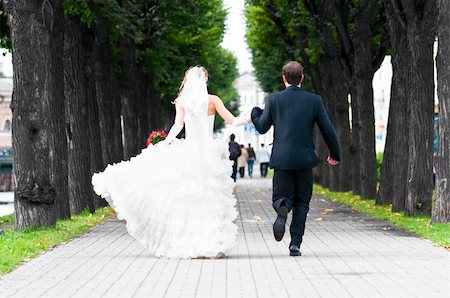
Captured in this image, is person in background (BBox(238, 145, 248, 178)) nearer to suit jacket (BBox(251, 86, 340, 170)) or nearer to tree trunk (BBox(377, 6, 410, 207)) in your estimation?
tree trunk (BBox(377, 6, 410, 207))

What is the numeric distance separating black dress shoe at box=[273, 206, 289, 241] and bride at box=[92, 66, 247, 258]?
1.94 ft

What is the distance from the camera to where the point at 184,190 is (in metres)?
14.1

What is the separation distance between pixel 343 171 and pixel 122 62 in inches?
283

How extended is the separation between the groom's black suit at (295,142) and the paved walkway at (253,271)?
64 centimetres

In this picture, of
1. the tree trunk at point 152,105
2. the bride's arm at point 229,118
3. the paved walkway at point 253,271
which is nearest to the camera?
the paved walkway at point 253,271

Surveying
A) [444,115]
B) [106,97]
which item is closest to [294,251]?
[444,115]

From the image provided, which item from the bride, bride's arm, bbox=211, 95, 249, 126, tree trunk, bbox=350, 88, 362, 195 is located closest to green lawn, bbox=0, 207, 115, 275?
the bride

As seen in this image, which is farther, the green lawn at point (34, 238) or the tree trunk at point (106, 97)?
the tree trunk at point (106, 97)

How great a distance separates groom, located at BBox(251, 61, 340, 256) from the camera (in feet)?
45.0

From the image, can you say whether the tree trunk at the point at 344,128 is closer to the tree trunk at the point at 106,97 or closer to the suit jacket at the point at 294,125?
the tree trunk at the point at 106,97

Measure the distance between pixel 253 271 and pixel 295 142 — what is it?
2.09 meters

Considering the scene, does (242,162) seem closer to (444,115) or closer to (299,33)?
(299,33)

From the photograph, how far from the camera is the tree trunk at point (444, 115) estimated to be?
60.6 ft

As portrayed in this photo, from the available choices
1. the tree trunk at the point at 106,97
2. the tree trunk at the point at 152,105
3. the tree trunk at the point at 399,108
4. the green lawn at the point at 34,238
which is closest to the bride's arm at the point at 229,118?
the green lawn at the point at 34,238
